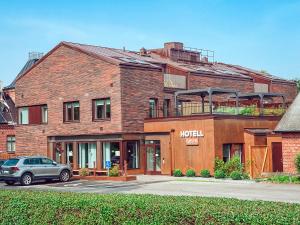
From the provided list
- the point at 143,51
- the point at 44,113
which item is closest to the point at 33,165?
the point at 44,113

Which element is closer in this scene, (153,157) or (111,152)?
(153,157)

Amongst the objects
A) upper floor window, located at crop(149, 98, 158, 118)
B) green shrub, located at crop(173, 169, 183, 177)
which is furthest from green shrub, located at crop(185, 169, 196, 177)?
upper floor window, located at crop(149, 98, 158, 118)

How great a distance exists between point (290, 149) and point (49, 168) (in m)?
13.9

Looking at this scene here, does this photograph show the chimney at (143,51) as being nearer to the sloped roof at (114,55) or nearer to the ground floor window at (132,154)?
the sloped roof at (114,55)

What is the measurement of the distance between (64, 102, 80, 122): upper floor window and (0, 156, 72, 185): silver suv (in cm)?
816

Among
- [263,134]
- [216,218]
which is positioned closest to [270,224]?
[216,218]

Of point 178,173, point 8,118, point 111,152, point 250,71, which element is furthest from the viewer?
point 8,118

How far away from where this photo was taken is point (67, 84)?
127 ft

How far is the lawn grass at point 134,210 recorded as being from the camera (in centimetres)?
884

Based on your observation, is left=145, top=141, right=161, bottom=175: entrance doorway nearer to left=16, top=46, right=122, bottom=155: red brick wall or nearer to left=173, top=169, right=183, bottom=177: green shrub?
left=173, top=169, right=183, bottom=177: green shrub

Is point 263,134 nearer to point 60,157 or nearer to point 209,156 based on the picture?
point 209,156

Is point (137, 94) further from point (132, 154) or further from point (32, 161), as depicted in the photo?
point (32, 161)

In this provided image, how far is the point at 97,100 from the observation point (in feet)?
120

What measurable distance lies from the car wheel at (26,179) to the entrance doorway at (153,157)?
8.87 m
